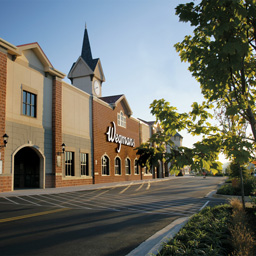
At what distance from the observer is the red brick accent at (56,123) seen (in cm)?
2138

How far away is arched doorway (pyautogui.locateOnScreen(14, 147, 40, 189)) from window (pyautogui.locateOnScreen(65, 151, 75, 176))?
2.45 metres

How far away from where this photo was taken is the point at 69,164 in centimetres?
2372

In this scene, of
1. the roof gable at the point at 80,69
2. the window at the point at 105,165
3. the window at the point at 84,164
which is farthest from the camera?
the roof gable at the point at 80,69

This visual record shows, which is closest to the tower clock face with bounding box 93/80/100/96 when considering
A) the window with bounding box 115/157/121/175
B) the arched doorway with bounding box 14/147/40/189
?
the window with bounding box 115/157/121/175

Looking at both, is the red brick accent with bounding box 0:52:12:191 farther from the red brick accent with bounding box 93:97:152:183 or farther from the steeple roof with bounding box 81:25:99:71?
the steeple roof with bounding box 81:25:99:71

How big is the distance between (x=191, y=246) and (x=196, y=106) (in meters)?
2.66

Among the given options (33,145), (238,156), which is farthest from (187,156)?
(33,145)

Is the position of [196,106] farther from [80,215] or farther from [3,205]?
[3,205]

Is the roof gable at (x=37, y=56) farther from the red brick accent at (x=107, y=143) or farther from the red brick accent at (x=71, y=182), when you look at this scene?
the red brick accent at (x=71, y=182)

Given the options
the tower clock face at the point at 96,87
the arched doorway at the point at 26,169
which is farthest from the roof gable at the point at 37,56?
the tower clock face at the point at 96,87

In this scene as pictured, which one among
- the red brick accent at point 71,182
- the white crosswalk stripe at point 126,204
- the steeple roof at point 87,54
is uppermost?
the steeple roof at point 87,54

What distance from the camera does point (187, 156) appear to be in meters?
4.12

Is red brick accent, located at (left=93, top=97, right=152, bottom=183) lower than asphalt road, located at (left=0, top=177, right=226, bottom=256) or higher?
higher

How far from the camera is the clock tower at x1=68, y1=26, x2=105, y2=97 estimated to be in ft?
120
